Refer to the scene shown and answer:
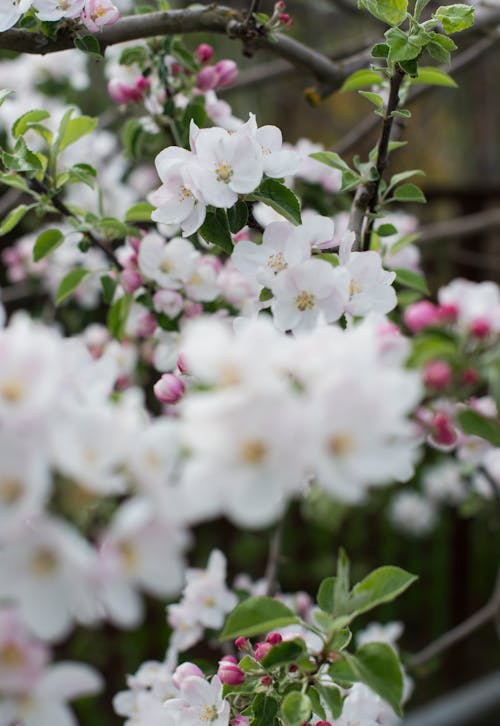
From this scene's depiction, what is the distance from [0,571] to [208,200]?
505 millimetres

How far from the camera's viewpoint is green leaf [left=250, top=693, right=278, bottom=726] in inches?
31.9

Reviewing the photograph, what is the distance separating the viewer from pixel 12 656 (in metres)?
0.50

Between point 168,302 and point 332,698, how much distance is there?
67cm

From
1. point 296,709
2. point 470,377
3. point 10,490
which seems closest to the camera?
point 10,490

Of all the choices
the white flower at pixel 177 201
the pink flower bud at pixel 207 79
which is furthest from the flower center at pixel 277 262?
the pink flower bud at pixel 207 79

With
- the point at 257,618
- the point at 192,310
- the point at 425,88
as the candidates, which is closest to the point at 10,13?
the point at 192,310

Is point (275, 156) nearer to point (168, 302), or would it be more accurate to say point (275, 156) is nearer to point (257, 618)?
point (168, 302)

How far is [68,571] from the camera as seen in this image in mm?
475

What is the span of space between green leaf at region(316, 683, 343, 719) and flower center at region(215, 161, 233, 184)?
0.51 meters

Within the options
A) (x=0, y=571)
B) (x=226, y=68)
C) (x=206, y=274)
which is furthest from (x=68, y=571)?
(x=226, y=68)

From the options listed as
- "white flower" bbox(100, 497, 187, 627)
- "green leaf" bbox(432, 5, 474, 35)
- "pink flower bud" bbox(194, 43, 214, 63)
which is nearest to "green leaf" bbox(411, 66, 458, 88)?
"green leaf" bbox(432, 5, 474, 35)

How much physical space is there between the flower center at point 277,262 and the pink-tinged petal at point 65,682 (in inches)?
18.3

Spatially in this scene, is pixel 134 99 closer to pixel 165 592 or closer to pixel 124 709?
pixel 124 709

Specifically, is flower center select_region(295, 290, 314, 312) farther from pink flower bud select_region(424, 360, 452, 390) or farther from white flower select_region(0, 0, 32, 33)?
white flower select_region(0, 0, 32, 33)
